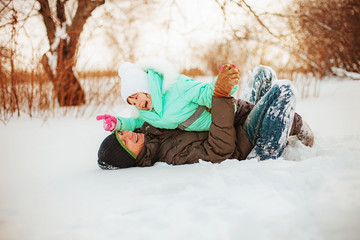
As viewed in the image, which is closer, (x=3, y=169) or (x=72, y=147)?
(x=3, y=169)

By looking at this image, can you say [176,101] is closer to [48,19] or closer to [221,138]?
[221,138]

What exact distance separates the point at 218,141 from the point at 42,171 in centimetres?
120

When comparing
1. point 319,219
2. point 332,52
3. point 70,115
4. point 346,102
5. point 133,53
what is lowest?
point 70,115

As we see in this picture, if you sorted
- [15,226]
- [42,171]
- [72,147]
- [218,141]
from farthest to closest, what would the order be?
[72,147] < [42,171] < [218,141] < [15,226]

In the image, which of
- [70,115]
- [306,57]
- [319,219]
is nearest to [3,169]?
[319,219]

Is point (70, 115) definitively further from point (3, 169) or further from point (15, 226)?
point (15, 226)

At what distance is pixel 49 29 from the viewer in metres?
4.40

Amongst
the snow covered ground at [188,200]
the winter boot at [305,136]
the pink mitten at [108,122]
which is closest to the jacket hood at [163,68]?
the pink mitten at [108,122]

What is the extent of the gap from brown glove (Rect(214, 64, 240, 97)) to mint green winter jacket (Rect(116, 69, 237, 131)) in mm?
104

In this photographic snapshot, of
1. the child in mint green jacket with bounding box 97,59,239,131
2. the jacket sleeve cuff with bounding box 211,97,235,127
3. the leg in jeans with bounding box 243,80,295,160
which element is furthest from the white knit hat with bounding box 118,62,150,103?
the leg in jeans with bounding box 243,80,295,160

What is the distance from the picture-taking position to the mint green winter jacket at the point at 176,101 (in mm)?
1509

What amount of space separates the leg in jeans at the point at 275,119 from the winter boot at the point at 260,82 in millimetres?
431

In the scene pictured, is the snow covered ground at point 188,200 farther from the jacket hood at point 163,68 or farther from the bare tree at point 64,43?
the bare tree at point 64,43

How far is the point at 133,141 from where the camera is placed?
1566 millimetres
